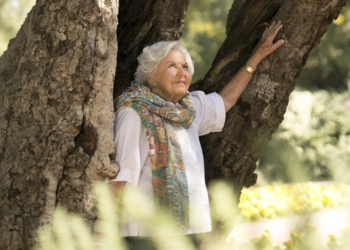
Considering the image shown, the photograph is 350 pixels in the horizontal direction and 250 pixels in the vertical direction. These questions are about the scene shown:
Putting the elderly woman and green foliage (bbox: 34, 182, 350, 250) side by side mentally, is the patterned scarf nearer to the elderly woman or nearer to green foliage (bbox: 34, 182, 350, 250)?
the elderly woman

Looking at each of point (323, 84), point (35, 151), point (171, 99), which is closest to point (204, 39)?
point (323, 84)

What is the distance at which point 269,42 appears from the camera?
3.49 m

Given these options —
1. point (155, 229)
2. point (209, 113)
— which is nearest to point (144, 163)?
point (209, 113)

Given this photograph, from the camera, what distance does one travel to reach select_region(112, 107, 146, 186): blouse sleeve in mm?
2713

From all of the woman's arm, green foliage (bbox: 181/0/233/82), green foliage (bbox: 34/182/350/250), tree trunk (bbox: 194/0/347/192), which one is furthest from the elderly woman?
green foliage (bbox: 181/0/233/82)

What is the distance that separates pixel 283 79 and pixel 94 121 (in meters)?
1.51

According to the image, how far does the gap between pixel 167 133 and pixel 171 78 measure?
40 centimetres

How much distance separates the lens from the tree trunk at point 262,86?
138 inches

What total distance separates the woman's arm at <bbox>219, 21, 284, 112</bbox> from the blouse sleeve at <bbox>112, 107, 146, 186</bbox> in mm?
843

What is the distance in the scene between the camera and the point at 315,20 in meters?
3.52

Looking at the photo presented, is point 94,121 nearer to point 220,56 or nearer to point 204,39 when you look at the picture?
point 220,56

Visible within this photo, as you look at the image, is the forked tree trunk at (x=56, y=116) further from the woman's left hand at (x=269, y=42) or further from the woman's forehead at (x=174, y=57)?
the woman's left hand at (x=269, y=42)

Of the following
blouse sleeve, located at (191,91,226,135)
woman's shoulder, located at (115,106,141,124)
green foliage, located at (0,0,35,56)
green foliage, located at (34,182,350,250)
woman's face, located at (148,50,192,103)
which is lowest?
green foliage, located at (34,182,350,250)

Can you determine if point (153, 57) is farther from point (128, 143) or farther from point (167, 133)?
point (128, 143)
